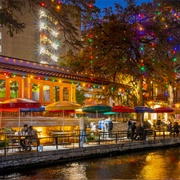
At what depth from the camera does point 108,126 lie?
26.8 metres

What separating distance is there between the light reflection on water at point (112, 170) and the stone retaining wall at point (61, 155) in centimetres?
53

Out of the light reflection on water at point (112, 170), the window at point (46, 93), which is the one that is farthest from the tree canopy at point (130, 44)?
the light reflection on water at point (112, 170)

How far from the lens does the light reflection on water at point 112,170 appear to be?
14.6 meters

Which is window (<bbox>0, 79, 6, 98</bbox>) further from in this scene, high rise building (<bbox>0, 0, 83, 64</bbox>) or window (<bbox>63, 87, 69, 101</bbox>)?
high rise building (<bbox>0, 0, 83, 64</bbox>)

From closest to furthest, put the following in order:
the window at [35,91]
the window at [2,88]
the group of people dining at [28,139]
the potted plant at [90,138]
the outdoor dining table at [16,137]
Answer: the outdoor dining table at [16,137], the group of people dining at [28,139], the potted plant at [90,138], the window at [2,88], the window at [35,91]

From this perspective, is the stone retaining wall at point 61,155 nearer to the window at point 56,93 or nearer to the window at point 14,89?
the window at point 14,89

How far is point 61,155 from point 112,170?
3303 mm

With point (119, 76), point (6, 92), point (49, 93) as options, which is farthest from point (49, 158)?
point (119, 76)

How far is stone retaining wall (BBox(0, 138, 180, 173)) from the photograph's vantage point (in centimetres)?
1562

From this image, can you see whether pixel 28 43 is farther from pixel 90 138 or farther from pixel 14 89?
pixel 90 138

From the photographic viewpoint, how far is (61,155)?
1827cm

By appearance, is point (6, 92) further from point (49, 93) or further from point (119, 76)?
point (119, 76)

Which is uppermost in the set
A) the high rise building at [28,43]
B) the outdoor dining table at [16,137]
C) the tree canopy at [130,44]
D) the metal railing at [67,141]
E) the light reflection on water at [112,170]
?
the high rise building at [28,43]

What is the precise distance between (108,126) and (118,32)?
8141mm
